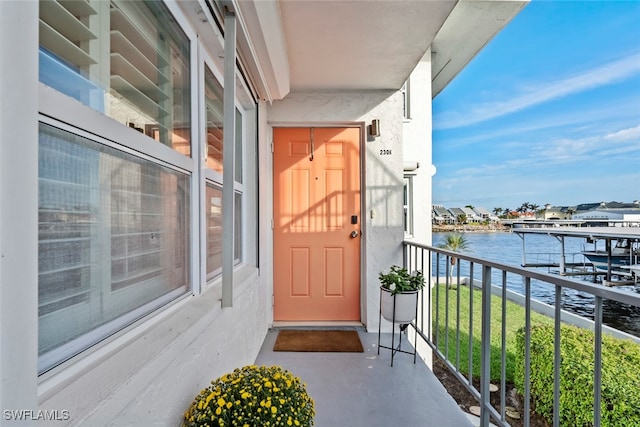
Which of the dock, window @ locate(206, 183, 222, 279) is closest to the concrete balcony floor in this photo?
window @ locate(206, 183, 222, 279)

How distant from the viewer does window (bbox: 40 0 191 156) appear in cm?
70

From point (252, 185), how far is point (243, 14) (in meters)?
1.35

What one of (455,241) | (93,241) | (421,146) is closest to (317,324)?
(93,241)

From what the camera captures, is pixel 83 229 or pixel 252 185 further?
pixel 252 185

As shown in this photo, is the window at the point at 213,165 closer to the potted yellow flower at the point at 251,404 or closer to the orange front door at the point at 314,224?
the potted yellow flower at the point at 251,404

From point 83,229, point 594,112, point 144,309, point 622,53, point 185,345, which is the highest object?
point 622,53

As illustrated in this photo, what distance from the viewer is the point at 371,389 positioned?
82.3 inches

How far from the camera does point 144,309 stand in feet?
3.48

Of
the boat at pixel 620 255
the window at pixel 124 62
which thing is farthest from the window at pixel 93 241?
the boat at pixel 620 255

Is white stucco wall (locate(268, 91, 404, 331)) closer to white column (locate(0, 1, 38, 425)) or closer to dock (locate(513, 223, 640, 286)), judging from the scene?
white column (locate(0, 1, 38, 425))

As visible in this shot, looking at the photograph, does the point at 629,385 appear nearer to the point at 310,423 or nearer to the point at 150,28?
the point at 310,423

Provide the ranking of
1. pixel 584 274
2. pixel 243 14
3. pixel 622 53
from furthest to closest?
pixel 622 53
pixel 584 274
pixel 243 14

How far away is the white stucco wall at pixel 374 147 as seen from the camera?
3.12 metres

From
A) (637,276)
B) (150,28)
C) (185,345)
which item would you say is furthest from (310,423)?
(637,276)
